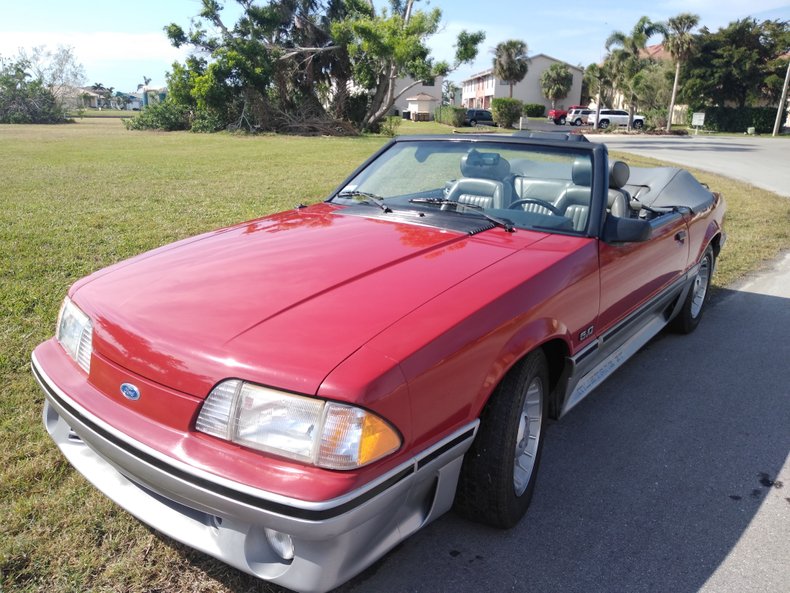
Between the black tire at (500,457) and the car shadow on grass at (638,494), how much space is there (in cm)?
14

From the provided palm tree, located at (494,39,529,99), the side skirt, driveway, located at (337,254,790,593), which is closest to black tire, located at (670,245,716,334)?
the side skirt

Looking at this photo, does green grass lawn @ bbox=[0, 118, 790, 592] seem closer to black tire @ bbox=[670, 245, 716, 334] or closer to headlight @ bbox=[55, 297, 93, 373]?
headlight @ bbox=[55, 297, 93, 373]

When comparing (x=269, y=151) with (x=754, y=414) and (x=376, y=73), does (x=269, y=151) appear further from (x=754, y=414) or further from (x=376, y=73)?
(x=754, y=414)

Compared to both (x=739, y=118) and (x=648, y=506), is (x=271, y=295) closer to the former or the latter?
(x=648, y=506)

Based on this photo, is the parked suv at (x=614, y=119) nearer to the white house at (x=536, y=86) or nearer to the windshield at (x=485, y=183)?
the white house at (x=536, y=86)

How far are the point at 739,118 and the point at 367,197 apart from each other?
5023 centimetres

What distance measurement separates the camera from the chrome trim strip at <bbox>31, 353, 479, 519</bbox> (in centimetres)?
162

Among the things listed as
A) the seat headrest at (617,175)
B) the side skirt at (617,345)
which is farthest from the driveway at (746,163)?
the seat headrest at (617,175)

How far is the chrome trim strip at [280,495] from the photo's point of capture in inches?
63.7

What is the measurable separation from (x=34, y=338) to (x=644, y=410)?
4.00 m

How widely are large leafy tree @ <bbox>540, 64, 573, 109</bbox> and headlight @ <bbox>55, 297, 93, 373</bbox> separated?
2625 inches

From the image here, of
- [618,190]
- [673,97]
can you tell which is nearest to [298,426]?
[618,190]

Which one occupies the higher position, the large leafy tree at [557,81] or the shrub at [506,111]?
the large leafy tree at [557,81]

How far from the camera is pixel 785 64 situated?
43562 mm
